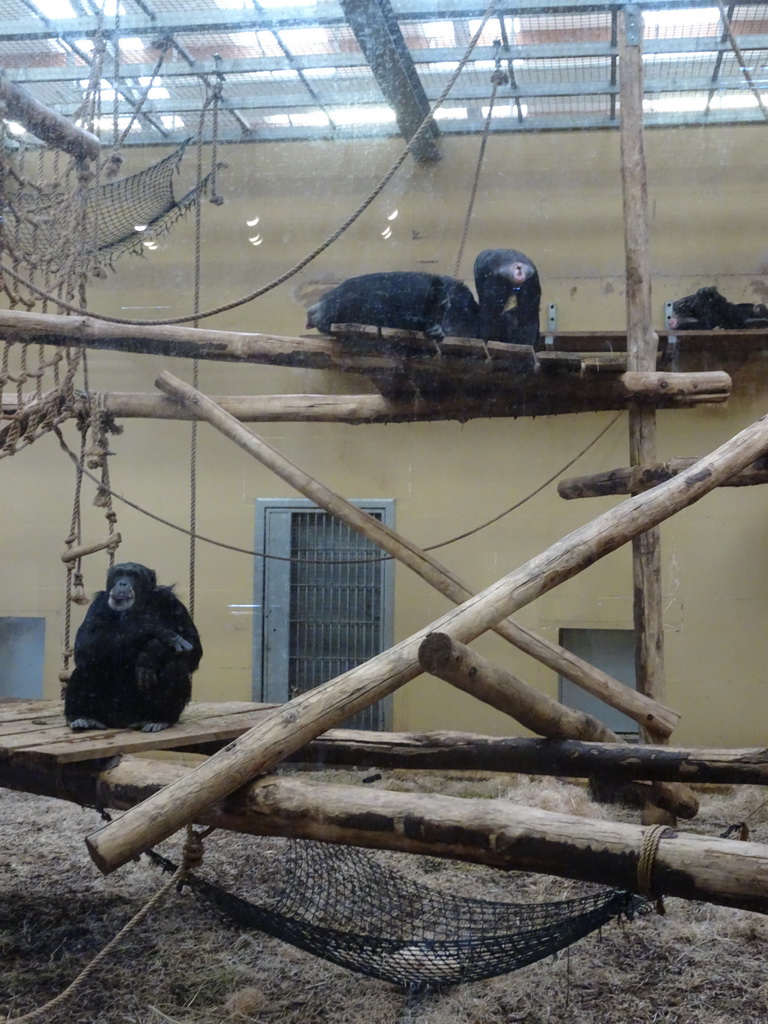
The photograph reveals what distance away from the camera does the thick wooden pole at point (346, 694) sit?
8.11 feet

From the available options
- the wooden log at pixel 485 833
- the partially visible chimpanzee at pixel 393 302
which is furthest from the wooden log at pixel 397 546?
the wooden log at pixel 485 833

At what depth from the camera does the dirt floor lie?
311 cm

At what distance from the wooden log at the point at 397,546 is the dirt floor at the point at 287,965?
0.74 meters

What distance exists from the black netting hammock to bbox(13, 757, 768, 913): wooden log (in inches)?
15.1

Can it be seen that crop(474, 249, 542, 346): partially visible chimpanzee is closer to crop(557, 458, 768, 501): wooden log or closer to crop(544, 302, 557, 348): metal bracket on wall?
crop(544, 302, 557, 348): metal bracket on wall

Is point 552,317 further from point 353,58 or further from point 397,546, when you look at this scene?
point 397,546

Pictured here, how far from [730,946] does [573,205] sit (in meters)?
4.74

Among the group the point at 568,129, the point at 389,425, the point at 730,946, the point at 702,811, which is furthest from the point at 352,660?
→ the point at 568,129

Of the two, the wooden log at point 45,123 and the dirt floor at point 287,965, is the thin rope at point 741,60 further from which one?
the dirt floor at point 287,965

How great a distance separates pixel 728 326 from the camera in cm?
602

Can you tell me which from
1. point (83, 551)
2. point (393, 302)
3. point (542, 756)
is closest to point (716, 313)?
point (393, 302)

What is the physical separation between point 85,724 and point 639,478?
3196mm

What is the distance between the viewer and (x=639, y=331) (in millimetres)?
5363

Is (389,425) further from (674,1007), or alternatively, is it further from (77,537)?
(674,1007)
